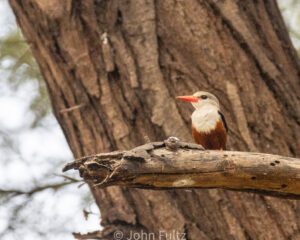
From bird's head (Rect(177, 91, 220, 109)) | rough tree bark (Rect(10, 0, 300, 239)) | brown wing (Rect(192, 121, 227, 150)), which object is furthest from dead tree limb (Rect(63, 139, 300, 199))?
rough tree bark (Rect(10, 0, 300, 239))

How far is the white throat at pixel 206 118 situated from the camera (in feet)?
13.0

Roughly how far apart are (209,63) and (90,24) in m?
0.77

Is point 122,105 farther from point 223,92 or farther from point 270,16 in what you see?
point 270,16

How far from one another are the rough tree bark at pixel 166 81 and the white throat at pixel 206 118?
0.28 m

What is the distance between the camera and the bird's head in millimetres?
4078

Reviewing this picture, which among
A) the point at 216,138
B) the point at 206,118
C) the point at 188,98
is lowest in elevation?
the point at 216,138

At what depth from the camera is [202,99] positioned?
13.4 feet

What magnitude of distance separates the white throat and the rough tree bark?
0.28 meters

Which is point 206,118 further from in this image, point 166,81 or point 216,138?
point 166,81

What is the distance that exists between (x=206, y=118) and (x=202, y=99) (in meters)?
0.15

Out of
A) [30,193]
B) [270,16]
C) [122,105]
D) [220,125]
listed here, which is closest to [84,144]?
[122,105]

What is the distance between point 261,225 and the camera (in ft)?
13.5

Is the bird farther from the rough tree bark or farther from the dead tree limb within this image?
the dead tree limb

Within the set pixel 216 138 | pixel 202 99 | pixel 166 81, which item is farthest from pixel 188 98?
pixel 216 138
